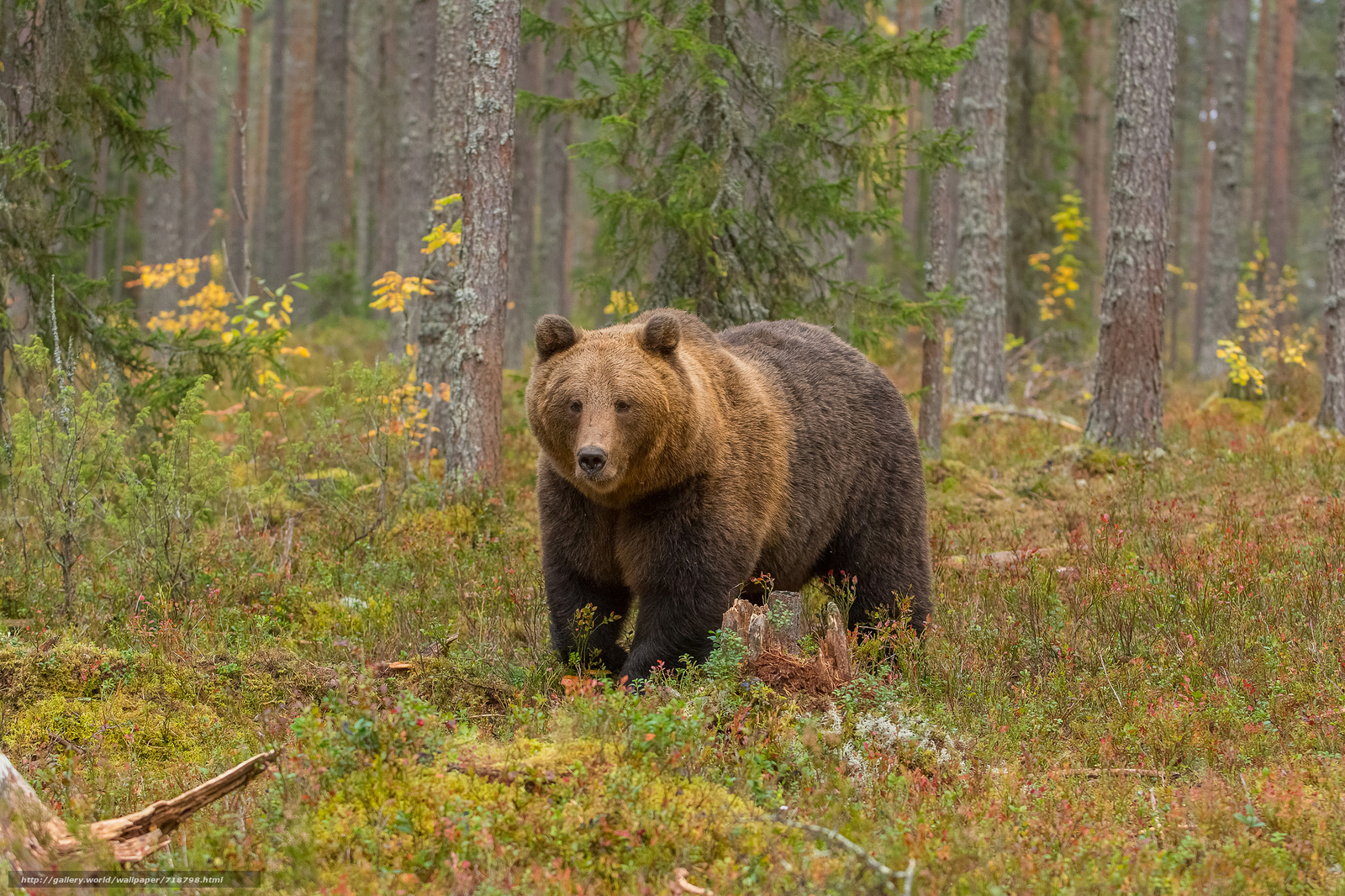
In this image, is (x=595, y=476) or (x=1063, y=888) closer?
(x=1063, y=888)

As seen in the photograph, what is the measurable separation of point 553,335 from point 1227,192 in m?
21.6

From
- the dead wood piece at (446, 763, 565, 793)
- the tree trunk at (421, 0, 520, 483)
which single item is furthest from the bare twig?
the tree trunk at (421, 0, 520, 483)

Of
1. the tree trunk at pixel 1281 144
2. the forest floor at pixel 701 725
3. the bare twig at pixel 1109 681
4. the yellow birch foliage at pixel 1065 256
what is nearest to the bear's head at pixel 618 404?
the forest floor at pixel 701 725

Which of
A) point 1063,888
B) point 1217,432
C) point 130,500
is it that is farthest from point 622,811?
point 1217,432

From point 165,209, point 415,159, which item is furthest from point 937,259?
point 165,209

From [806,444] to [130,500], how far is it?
4.14 meters

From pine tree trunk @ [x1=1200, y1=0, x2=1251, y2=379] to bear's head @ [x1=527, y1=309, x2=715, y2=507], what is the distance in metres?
19.9

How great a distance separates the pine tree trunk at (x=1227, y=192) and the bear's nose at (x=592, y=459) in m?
20.6

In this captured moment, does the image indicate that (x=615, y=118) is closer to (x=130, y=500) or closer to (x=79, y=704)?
(x=130, y=500)

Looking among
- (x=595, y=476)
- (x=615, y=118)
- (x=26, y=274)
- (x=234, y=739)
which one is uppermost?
(x=615, y=118)

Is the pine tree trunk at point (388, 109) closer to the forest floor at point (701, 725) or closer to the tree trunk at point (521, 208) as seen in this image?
the tree trunk at point (521, 208)

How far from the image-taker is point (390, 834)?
147 inches

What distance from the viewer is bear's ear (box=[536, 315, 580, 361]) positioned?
5.48 meters

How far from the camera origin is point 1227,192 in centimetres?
2288
